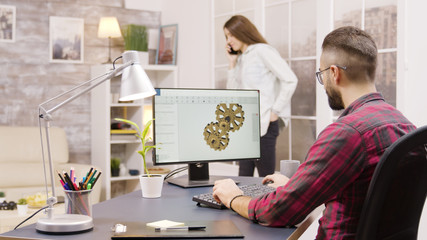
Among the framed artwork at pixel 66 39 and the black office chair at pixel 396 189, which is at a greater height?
the framed artwork at pixel 66 39

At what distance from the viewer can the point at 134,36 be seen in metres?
5.60

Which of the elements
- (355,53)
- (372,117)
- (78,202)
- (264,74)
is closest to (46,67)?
(264,74)

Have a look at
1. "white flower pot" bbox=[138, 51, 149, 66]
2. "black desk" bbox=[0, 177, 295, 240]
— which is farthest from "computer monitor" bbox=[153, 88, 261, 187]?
"white flower pot" bbox=[138, 51, 149, 66]

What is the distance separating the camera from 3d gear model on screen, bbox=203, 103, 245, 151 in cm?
245

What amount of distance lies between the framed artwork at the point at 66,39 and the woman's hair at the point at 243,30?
2.18 m

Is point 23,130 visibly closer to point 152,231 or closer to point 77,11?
point 77,11

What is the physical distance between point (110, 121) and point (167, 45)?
988 millimetres

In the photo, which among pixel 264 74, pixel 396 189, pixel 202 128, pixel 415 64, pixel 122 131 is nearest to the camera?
pixel 396 189

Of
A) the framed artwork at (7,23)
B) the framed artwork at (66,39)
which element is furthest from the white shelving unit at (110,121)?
the framed artwork at (7,23)

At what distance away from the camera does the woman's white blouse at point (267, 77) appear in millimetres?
3842

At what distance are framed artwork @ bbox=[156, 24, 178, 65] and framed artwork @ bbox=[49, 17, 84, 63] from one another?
806 millimetres

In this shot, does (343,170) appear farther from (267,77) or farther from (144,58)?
(144,58)

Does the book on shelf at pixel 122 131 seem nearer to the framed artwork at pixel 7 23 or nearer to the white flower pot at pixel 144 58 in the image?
the white flower pot at pixel 144 58

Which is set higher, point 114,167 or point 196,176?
point 196,176
